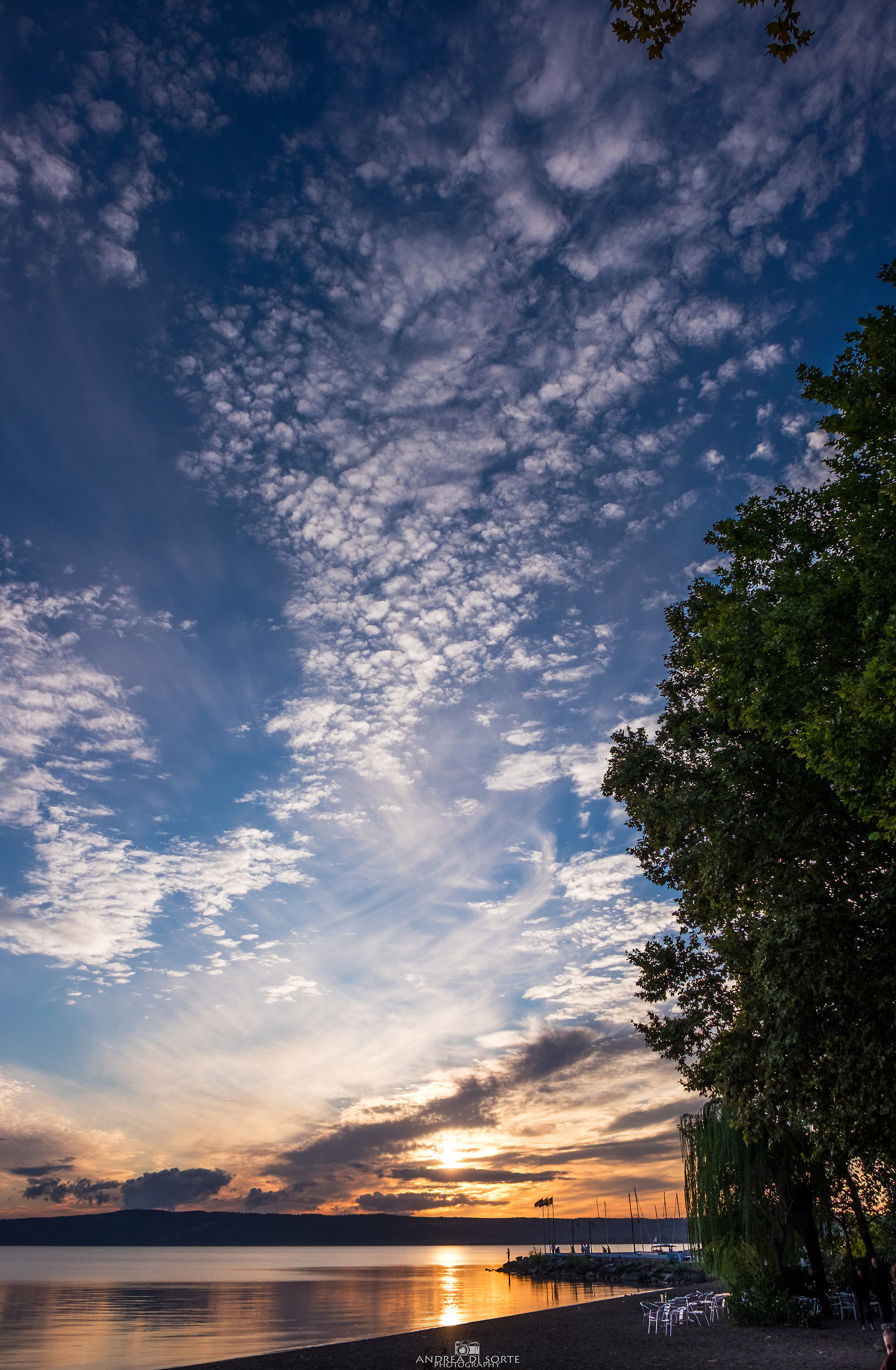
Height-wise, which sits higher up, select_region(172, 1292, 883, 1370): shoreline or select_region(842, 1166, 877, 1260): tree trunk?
select_region(842, 1166, 877, 1260): tree trunk

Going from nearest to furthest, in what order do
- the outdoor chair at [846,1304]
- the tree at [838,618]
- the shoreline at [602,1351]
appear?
the tree at [838,618] < the shoreline at [602,1351] < the outdoor chair at [846,1304]

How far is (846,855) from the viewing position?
1653 centimetres

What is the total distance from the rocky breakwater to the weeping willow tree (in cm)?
4663

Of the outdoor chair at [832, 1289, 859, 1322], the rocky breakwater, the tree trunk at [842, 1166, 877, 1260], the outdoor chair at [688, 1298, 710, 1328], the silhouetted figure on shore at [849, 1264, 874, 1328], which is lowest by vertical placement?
the rocky breakwater

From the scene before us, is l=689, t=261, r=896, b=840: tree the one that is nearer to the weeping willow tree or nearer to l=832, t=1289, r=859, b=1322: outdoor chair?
the weeping willow tree

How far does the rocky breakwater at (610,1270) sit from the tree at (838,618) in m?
70.6

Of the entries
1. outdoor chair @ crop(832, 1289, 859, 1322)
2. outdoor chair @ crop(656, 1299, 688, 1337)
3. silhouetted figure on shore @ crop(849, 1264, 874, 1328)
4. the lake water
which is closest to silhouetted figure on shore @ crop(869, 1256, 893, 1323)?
silhouetted figure on shore @ crop(849, 1264, 874, 1328)

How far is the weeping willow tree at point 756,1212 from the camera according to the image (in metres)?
27.9

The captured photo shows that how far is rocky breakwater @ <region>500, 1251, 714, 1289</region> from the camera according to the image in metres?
76.8

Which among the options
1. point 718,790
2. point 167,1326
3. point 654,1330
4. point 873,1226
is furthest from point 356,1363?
point 167,1326

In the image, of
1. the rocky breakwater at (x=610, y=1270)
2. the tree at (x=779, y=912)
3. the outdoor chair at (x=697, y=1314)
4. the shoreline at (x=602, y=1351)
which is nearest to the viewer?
the tree at (x=779, y=912)

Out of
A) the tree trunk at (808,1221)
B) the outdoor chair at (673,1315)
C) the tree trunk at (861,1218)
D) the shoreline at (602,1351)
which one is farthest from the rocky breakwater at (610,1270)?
the tree trunk at (861,1218)

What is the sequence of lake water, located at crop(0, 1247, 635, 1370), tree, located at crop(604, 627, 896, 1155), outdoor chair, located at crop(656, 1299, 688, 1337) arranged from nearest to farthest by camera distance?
tree, located at crop(604, 627, 896, 1155) < outdoor chair, located at crop(656, 1299, 688, 1337) < lake water, located at crop(0, 1247, 635, 1370)

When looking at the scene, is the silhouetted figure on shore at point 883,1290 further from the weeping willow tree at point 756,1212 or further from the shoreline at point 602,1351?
the weeping willow tree at point 756,1212
